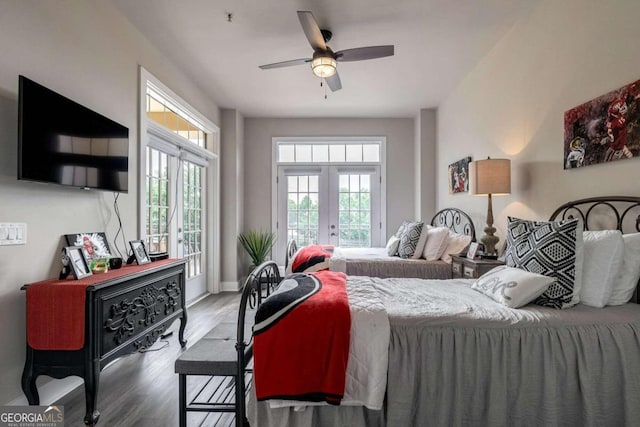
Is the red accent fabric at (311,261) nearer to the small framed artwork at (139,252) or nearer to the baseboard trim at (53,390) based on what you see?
the small framed artwork at (139,252)

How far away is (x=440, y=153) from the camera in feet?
16.2

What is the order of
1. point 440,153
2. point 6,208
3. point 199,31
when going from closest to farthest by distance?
point 6,208 < point 199,31 < point 440,153

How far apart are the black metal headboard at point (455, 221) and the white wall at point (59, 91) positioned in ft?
12.1

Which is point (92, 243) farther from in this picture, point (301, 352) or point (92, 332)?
point (301, 352)

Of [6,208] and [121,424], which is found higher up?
[6,208]

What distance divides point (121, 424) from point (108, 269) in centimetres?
100

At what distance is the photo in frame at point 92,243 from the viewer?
2.19m

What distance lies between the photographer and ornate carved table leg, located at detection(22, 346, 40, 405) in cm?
182

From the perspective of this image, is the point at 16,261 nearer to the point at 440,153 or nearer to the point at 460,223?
the point at 460,223

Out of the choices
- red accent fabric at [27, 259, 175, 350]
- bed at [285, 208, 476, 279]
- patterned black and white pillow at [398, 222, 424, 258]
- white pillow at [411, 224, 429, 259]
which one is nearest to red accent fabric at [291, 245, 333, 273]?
bed at [285, 208, 476, 279]

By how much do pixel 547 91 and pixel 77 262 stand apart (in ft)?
11.9

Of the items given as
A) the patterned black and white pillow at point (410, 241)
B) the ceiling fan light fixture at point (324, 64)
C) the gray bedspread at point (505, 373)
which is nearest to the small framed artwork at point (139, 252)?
the gray bedspread at point (505, 373)

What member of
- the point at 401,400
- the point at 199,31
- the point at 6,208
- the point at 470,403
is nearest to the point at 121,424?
the point at 6,208

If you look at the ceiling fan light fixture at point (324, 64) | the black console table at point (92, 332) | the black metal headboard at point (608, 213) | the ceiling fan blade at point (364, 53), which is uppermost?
the ceiling fan blade at point (364, 53)
